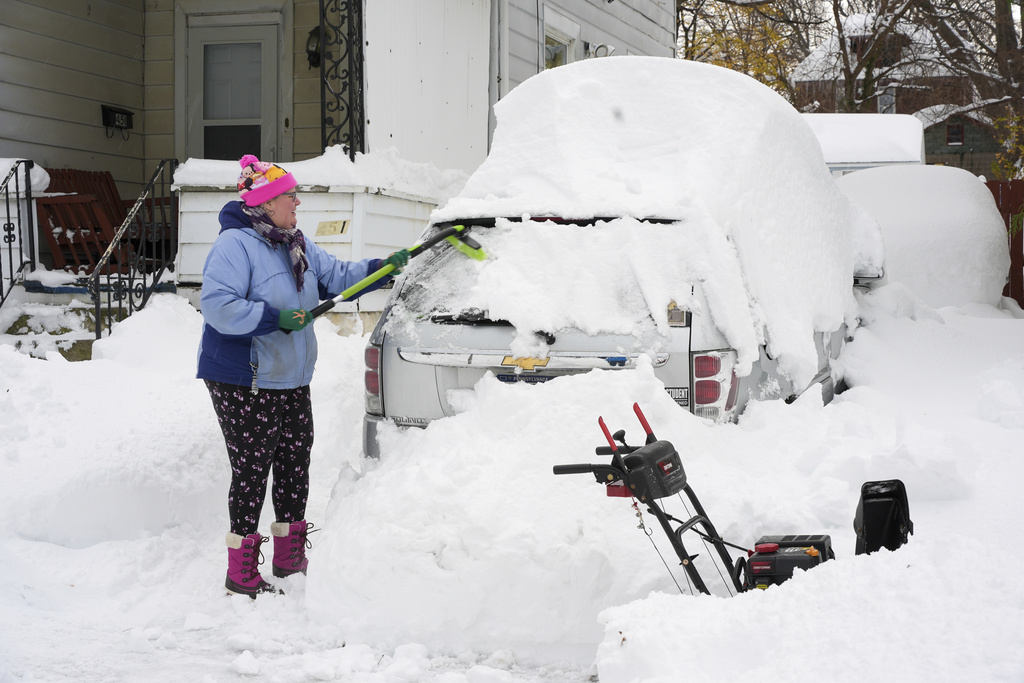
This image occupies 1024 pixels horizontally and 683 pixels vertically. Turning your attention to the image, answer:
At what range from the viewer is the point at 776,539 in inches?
128

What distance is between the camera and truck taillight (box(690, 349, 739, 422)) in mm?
4082

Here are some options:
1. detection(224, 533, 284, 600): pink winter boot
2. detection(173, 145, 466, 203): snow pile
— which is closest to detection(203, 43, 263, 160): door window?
detection(173, 145, 466, 203): snow pile

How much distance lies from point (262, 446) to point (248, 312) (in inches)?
25.0

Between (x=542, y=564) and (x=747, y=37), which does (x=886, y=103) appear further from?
(x=542, y=564)

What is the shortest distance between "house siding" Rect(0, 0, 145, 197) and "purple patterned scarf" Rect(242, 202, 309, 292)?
638 cm

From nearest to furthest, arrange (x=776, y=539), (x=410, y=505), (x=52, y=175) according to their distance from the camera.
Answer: (x=776, y=539)
(x=410, y=505)
(x=52, y=175)

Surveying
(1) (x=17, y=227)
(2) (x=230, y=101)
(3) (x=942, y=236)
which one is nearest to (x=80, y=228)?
(1) (x=17, y=227)

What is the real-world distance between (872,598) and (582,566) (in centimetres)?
126

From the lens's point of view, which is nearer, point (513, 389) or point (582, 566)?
point (582, 566)

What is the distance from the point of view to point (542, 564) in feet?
12.2

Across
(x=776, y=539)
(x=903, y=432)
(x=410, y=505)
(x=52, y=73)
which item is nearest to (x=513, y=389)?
(x=410, y=505)

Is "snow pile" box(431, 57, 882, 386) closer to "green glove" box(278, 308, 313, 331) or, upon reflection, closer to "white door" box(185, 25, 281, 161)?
"green glove" box(278, 308, 313, 331)

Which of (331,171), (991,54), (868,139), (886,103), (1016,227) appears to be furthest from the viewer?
(886,103)

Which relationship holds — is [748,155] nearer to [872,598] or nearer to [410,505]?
[410,505]
